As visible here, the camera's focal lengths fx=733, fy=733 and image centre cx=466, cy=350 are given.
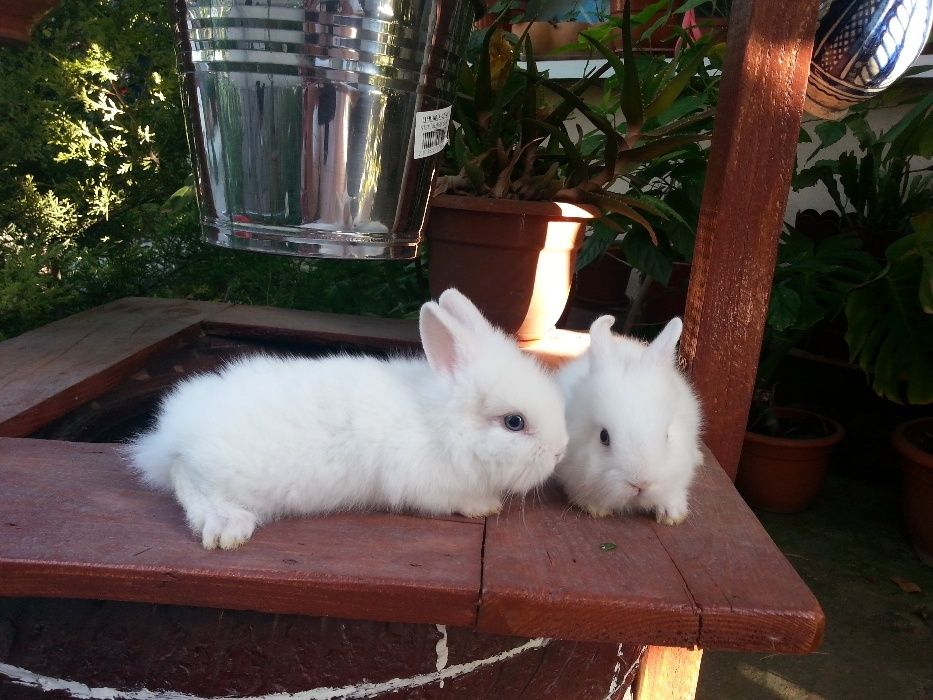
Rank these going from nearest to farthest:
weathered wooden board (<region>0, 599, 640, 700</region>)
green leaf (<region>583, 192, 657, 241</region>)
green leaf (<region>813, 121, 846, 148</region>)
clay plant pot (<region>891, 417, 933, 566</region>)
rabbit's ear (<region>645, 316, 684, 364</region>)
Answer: weathered wooden board (<region>0, 599, 640, 700</region>) → rabbit's ear (<region>645, 316, 684, 364</region>) → green leaf (<region>583, 192, 657, 241</region>) → clay plant pot (<region>891, 417, 933, 566</region>) → green leaf (<region>813, 121, 846, 148</region>)

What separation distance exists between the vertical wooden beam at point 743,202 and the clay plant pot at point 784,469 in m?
1.43

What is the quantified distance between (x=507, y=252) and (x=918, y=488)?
6.23 feet

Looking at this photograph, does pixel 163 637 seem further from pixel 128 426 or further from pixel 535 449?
pixel 128 426

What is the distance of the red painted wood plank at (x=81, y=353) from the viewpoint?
137 centimetres

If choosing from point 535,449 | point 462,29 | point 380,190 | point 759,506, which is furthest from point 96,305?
point 759,506

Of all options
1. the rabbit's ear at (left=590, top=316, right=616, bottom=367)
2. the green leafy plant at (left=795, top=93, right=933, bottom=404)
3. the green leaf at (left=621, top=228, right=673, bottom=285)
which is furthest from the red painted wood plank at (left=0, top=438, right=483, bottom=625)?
the green leafy plant at (left=795, top=93, right=933, bottom=404)

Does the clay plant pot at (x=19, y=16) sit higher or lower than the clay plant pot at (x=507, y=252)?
higher

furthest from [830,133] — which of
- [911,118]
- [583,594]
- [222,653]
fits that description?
[222,653]

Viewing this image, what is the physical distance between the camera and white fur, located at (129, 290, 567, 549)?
1037 mm

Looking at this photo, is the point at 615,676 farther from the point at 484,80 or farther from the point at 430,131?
the point at 484,80

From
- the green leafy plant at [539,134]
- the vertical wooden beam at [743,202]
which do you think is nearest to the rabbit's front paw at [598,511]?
the vertical wooden beam at [743,202]

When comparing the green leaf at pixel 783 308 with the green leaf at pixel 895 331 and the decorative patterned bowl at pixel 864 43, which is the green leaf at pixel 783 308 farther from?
the decorative patterned bowl at pixel 864 43

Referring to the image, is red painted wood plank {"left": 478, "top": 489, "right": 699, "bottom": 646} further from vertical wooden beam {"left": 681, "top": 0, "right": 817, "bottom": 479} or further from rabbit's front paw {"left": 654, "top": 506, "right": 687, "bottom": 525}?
vertical wooden beam {"left": 681, "top": 0, "right": 817, "bottom": 479}

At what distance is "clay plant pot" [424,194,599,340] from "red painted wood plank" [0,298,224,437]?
74 centimetres
